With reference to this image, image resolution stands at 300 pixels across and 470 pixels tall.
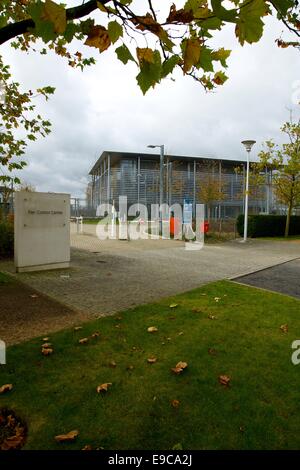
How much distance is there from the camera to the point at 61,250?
30.8 feet

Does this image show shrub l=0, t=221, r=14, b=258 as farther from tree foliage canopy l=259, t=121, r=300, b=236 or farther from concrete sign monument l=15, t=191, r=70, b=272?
tree foliage canopy l=259, t=121, r=300, b=236

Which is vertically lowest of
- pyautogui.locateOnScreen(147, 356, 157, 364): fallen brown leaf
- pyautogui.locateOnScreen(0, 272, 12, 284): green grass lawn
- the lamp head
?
pyautogui.locateOnScreen(147, 356, 157, 364): fallen brown leaf

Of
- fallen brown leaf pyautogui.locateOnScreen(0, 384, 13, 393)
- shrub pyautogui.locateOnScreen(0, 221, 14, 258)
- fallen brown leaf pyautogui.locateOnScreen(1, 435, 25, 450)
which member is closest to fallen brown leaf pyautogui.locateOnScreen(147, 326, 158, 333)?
fallen brown leaf pyautogui.locateOnScreen(0, 384, 13, 393)

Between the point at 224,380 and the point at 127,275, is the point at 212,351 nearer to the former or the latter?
the point at 224,380

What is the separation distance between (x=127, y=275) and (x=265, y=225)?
1781 centimetres

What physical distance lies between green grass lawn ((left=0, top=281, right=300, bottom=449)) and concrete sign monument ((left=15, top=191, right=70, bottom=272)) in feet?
15.0

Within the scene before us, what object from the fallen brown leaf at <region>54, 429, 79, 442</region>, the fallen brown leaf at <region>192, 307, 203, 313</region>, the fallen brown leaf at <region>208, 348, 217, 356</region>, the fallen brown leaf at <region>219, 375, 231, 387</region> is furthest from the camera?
the fallen brown leaf at <region>192, 307, 203, 313</region>

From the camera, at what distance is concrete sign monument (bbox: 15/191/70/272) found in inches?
336

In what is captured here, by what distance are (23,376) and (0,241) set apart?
8.34m

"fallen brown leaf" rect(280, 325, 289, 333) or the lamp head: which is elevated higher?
the lamp head

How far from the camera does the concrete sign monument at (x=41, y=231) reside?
28.0 ft

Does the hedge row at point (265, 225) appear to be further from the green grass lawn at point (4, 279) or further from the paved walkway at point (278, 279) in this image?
the green grass lawn at point (4, 279)

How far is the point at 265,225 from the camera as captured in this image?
23.8 m

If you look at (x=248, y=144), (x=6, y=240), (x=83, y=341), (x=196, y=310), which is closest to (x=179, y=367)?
(x=83, y=341)
